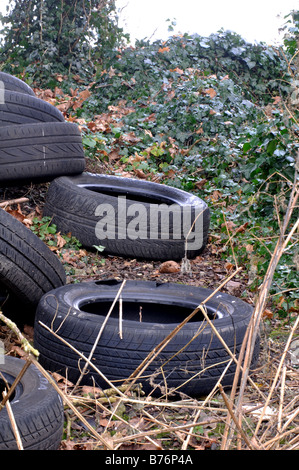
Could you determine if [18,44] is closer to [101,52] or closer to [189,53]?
[101,52]

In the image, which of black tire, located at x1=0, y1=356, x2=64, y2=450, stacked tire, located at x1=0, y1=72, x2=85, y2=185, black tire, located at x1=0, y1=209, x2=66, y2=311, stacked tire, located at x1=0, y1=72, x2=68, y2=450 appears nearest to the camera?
black tire, located at x1=0, y1=356, x2=64, y2=450

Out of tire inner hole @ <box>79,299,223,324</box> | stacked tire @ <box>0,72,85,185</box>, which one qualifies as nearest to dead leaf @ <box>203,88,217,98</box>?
stacked tire @ <box>0,72,85,185</box>

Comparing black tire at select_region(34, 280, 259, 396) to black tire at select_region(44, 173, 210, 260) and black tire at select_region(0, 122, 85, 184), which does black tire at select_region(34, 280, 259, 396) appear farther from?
black tire at select_region(0, 122, 85, 184)

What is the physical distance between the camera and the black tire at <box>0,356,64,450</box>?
2107mm

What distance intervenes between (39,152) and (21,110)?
1.92 ft

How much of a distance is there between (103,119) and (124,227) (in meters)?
3.73

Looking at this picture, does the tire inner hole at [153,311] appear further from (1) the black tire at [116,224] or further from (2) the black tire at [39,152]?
(2) the black tire at [39,152]

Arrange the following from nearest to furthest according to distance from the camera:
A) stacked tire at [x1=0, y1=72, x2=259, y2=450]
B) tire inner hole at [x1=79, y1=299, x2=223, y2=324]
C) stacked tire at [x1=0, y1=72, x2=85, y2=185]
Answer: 1. stacked tire at [x1=0, y1=72, x2=259, y2=450]
2. tire inner hole at [x1=79, y1=299, x2=223, y2=324]
3. stacked tire at [x1=0, y1=72, x2=85, y2=185]

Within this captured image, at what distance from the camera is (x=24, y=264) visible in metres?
3.55

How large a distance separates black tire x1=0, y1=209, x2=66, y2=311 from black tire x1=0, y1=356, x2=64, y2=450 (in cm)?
102

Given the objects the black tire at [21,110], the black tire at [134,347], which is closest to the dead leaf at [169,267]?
the black tire at [134,347]

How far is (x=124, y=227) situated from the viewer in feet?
17.5

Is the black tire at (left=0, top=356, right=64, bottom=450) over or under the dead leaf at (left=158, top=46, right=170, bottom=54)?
under
